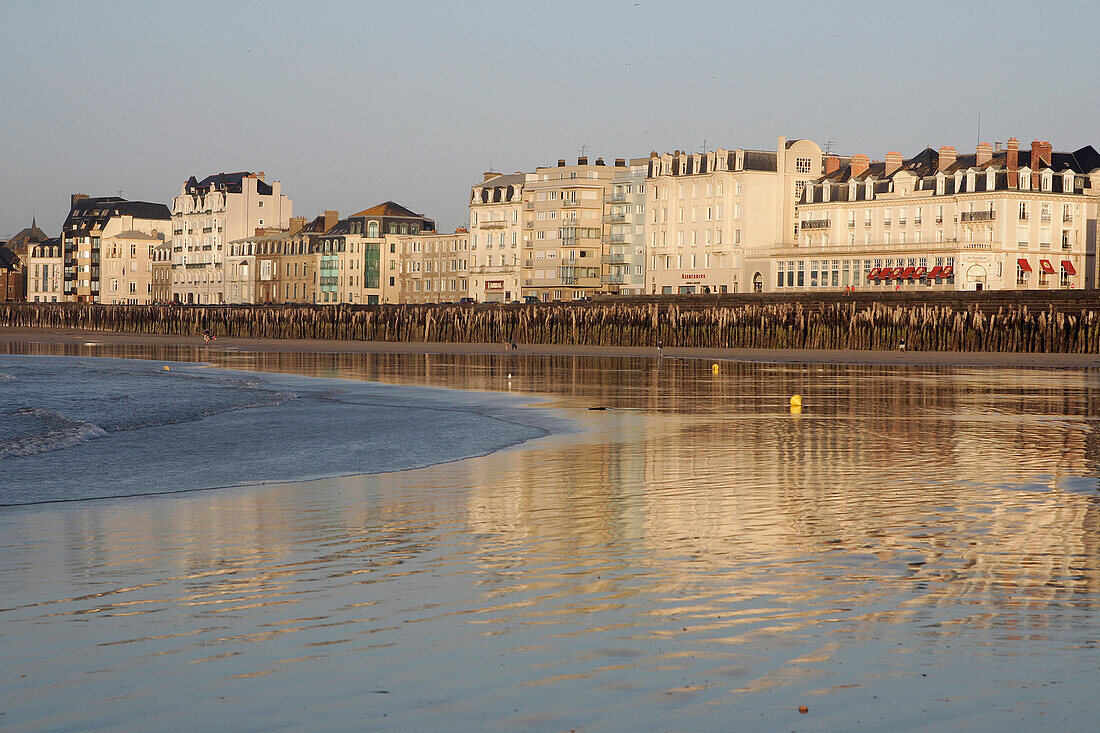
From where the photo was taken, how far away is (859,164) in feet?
317

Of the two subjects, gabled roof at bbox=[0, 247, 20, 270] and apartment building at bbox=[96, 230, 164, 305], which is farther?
gabled roof at bbox=[0, 247, 20, 270]

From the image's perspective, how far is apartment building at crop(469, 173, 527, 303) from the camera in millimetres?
118750

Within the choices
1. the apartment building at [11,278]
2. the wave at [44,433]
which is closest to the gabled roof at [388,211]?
the apartment building at [11,278]

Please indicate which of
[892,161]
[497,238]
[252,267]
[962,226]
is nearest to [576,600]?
[962,226]

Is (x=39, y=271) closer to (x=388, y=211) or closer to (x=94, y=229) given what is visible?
(x=94, y=229)

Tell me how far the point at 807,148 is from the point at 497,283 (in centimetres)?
3404

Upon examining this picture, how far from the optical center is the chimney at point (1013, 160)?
83.9 metres

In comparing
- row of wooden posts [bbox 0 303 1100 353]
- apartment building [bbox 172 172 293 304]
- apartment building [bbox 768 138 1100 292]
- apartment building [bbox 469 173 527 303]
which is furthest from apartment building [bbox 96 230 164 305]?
apartment building [bbox 768 138 1100 292]

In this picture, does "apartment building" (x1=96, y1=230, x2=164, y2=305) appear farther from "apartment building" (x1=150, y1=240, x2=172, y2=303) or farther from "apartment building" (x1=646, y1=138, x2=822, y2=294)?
"apartment building" (x1=646, y1=138, x2=822, y2=294)

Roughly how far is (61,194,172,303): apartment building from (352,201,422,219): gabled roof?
144 feet

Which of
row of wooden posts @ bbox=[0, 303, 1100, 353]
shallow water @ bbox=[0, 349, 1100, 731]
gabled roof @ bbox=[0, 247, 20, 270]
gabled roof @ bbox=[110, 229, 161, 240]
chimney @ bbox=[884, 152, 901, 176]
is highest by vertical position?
chimney @ bbox=[884, 152, 901, 176]

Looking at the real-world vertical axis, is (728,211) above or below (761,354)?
above

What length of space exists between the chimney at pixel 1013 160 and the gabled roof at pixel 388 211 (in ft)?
217

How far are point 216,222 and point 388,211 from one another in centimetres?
2596
